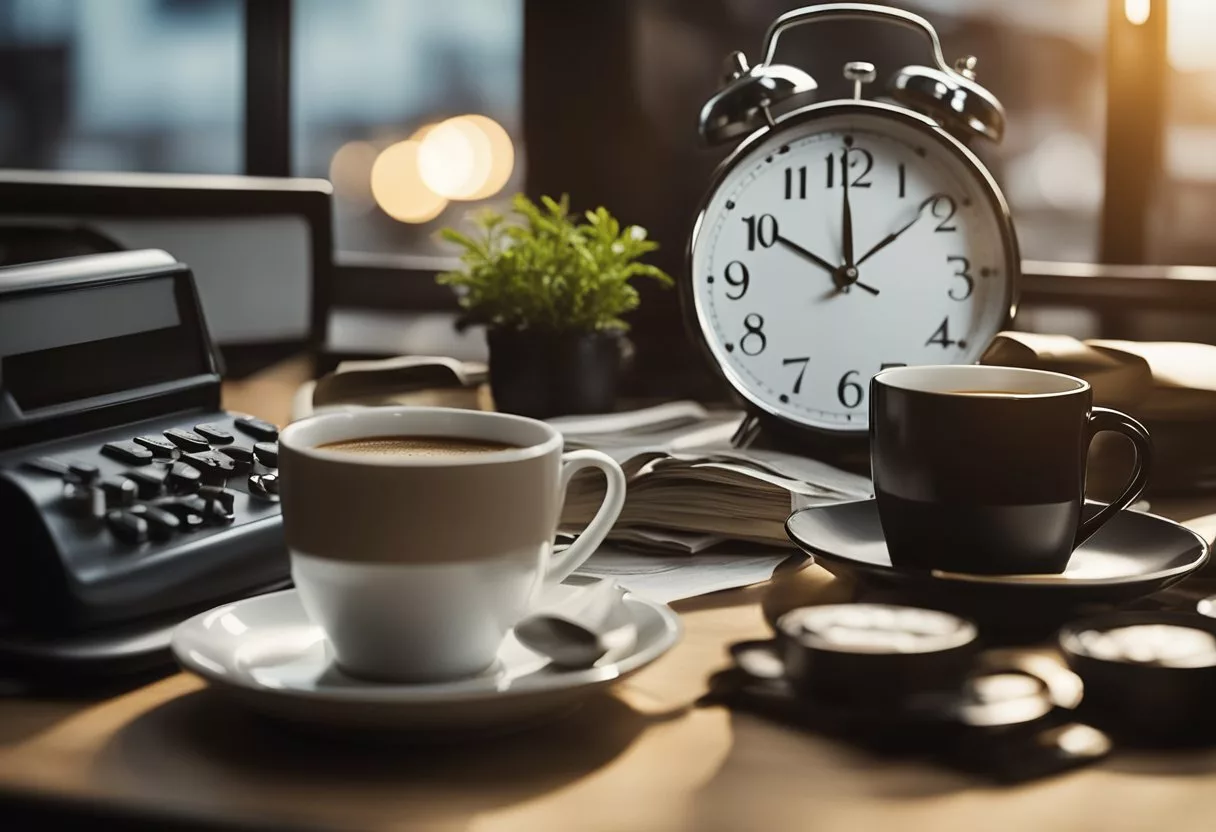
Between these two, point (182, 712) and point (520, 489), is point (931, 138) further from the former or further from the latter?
point (182, 712)

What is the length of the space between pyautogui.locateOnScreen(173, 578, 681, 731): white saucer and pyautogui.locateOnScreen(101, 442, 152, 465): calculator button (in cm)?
11

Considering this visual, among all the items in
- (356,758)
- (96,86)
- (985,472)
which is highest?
(96,86)

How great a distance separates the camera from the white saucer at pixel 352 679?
0.60m

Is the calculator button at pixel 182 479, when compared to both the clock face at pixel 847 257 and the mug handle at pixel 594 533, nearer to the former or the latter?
the mug handle at pixel 594 533

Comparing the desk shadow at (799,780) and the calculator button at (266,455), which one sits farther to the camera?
the calculator button at (266,455)

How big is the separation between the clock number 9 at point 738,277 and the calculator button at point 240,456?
0.52m

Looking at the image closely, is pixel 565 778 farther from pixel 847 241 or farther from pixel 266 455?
pixel 847 241

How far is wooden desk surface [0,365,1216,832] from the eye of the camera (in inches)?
21.9

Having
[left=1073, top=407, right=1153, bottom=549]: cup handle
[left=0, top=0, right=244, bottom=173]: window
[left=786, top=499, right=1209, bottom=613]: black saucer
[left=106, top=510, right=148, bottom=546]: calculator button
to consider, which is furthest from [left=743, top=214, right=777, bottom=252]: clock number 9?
[left=0, top=0, right=244, bottom=173]: window

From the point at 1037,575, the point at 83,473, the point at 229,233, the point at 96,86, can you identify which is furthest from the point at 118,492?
the point at 96,86

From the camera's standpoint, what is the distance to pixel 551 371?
132cm

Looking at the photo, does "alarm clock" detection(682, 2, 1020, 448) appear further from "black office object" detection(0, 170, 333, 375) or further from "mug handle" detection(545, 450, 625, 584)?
"black office object" detection(0, 170, 333, 375)

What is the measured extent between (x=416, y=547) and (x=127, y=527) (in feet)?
0.63

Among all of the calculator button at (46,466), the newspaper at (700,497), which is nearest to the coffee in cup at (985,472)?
the newspaper at (700,497)
